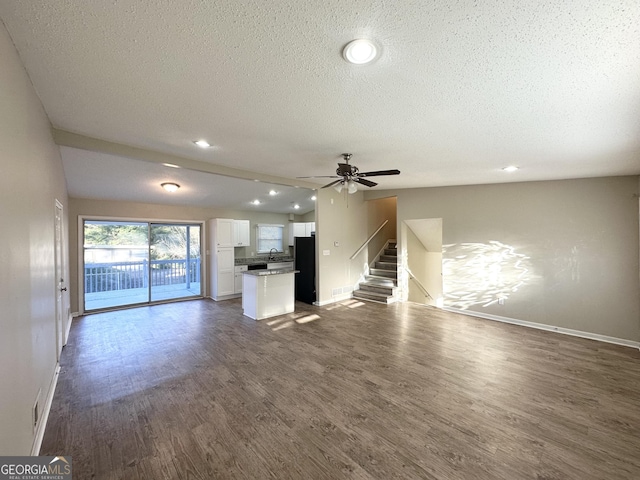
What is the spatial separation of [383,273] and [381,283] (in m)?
0.38

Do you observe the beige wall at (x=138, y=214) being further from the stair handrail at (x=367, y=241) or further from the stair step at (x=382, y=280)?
the stair step at (x=382, y=280)

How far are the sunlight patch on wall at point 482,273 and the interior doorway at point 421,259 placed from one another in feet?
1.94

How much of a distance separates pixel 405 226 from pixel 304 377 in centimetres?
446

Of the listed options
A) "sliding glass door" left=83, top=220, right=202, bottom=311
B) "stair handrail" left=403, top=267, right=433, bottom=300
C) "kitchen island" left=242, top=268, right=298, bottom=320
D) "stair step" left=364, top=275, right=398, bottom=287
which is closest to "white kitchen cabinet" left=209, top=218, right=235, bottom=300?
"sliding glass door" left=83, top=220, right=202, bottom=311

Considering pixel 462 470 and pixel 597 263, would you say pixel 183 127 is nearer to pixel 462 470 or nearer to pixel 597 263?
pixel 462 470

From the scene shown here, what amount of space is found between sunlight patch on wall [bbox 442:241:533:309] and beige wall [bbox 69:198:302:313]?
5.25 meters

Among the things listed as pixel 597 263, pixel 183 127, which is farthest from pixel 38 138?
pixel 597 263

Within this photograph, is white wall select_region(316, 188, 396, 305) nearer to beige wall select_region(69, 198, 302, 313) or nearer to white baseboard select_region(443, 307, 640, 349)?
white baseboard select_region(443, 307, 640, 349)

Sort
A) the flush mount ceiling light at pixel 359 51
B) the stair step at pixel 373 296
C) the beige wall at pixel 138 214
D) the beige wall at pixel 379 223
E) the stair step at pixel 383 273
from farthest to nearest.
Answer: the beige wall at pixel 379 223
the stair step at pixel 383 273
the stair step at pixel 373 296
the beige wall at pixel 138 214
the flush mount ceiling light at pixel 359 51

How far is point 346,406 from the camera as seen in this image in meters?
2.40

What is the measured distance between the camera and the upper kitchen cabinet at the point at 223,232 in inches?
261

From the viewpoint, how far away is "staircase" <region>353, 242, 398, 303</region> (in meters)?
6.31

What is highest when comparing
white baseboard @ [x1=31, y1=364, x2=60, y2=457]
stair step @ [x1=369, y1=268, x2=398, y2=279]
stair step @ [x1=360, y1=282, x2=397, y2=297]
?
stair step @ [x1=369, y1=268, x2=398, y2=279]
